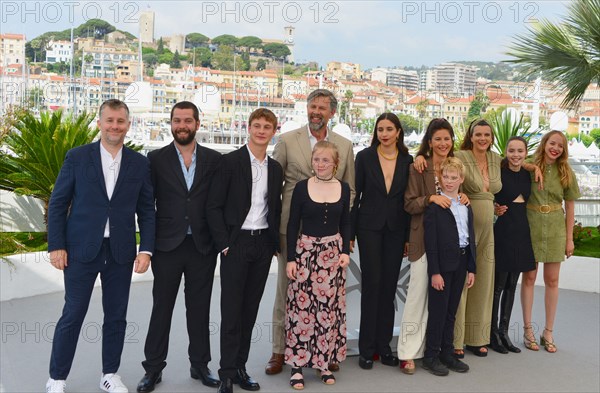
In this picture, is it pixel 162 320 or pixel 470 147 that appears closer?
pixel 162 320

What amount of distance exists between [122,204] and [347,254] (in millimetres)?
1273

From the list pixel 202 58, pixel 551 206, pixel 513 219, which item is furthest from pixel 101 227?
pixel 202 58

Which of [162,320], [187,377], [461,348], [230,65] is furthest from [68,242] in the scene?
[230,65]

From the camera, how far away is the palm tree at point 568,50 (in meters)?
7.55

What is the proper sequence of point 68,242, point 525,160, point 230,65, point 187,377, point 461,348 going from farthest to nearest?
1. point 230,65
2. point 525,160
3. point 461,348
4. point 187,377
5. point 68,242

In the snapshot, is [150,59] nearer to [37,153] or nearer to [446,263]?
[37,153]

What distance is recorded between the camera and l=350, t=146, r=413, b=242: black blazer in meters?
4.02

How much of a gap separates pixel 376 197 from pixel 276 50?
87.9 m

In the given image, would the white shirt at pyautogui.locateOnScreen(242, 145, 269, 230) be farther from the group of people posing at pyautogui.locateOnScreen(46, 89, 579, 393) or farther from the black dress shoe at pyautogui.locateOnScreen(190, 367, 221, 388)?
the black dress shoe at pyautogui.locateOnScreen(190, 367, 221, 388)

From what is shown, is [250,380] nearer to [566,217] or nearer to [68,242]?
[68,242]

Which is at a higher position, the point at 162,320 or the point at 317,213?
the point at 317,213

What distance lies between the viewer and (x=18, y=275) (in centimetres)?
575

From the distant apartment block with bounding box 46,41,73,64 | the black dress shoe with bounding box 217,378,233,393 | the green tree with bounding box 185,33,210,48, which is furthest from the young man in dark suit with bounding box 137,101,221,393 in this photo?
the green tree with bounding box 185,33,210,48

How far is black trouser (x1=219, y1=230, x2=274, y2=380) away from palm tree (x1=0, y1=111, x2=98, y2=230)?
12.7ft
